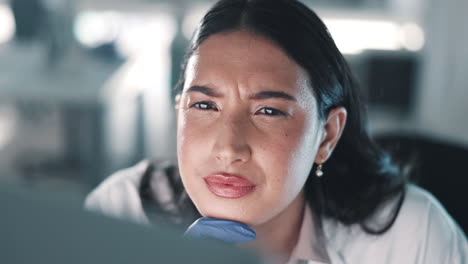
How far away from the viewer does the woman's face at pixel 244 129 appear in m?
0.83

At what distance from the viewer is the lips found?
82 cm

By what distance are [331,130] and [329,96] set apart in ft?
0.23

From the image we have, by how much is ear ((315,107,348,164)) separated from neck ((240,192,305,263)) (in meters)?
0.13

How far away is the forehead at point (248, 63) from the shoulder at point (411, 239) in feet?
1.26

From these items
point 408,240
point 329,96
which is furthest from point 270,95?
point 408,240

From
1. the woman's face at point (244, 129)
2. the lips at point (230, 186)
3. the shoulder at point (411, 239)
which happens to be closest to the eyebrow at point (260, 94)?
the woman's face at point (244, 129)

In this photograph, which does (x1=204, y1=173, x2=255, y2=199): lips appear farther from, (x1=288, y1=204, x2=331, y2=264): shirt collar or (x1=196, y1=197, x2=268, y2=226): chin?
(x1=288, y1=204, x2=331, y2=264): shirt collar

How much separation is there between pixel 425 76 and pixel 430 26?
255 mm

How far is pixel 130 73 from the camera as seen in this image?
3088 mm

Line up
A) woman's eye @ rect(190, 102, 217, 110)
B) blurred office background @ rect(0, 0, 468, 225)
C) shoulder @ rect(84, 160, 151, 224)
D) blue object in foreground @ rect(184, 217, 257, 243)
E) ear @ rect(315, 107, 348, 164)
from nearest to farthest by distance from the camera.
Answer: blue object in foreground @ rect(184, 217, 257, 243) → woman's eye @ rect(190, 102, 217, 110) → ear @ rect(315, 107, 348, 164) → shoulder @ rect(84, 160, 151, 224) → blurred office background @ rect(0, 0, 468, 225)

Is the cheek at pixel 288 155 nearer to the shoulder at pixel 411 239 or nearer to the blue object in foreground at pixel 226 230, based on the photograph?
the blue object in foreground at pixel 226 230

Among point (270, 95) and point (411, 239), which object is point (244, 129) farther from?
point (411, 239)

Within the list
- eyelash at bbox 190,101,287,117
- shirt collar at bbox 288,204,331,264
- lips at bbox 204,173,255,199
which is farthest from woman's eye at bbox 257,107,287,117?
shirt collar at bbox 288,204,331,264

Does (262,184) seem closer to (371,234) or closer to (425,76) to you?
(371,234)
